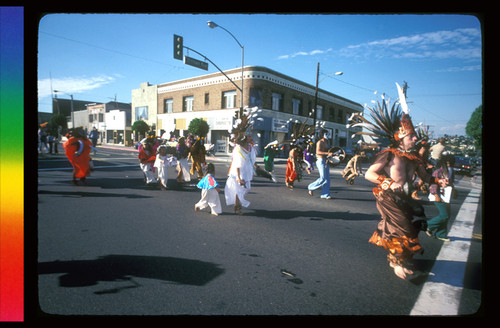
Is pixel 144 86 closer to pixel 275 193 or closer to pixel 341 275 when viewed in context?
pixel 275 193

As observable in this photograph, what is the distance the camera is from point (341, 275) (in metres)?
2.76

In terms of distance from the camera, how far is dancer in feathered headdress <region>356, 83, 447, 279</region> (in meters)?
2.70

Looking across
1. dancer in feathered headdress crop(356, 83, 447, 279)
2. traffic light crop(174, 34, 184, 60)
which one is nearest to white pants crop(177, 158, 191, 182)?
traffic light crop(174, 34, 184, 60)

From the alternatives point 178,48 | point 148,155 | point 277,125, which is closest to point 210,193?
point 148,155

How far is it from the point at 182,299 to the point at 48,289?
4.33ft

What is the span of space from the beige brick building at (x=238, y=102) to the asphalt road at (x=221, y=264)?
16.1 meters

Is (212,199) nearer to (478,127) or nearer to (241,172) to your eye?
(241,172)

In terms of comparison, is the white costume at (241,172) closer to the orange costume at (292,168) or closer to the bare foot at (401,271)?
the bare foot at (401,271)

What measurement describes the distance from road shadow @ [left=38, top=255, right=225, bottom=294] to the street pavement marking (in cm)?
203

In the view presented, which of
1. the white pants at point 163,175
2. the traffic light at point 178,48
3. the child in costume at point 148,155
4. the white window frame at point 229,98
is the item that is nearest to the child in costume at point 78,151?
the child in costume at point 148,155

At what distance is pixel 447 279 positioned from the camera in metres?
2.71

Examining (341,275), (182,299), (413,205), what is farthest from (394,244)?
(182,299)

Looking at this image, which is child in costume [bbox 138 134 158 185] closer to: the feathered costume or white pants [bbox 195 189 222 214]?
white pants [bbox 195 189 222 214]
